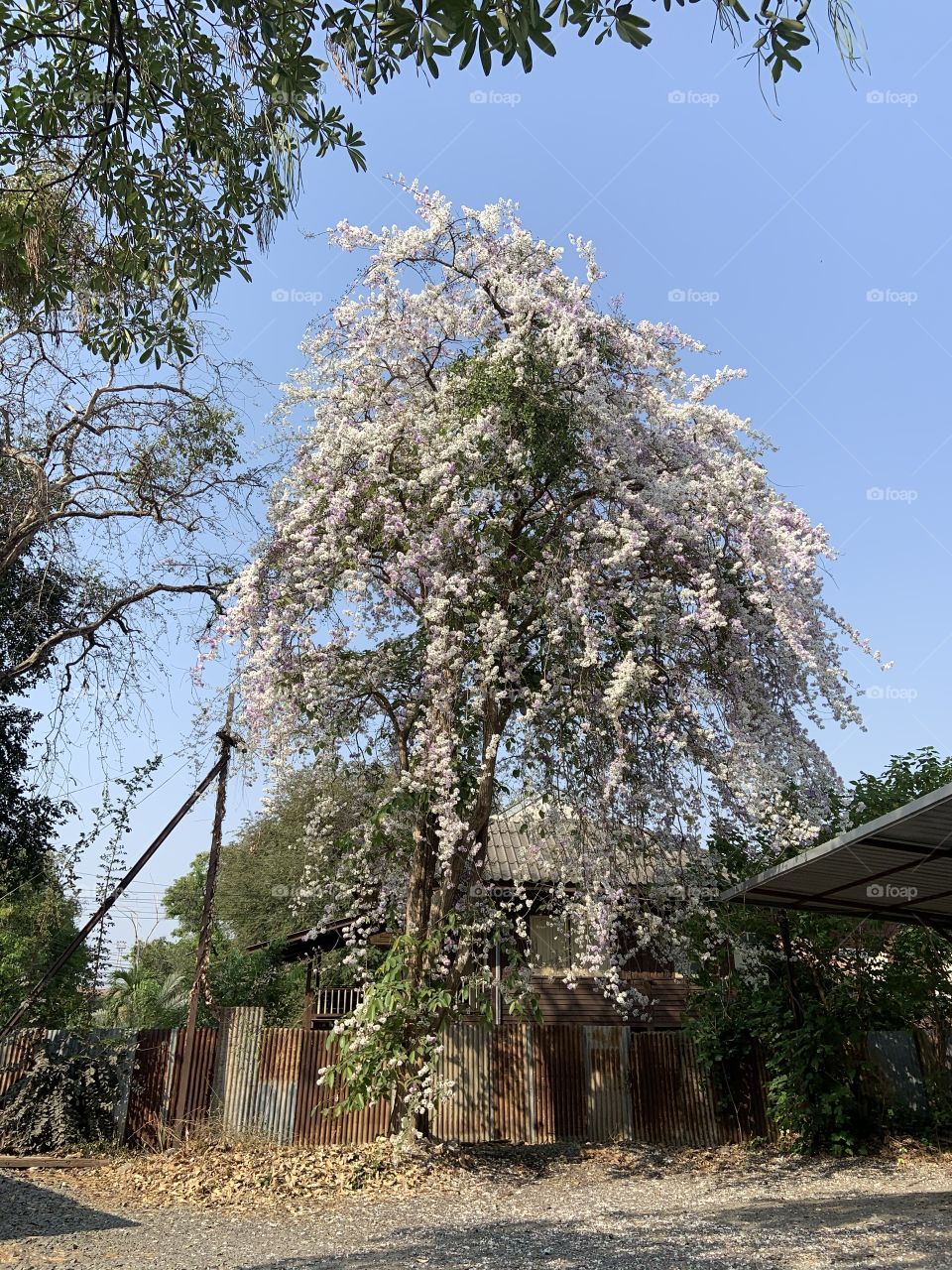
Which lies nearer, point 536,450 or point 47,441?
point 536,450

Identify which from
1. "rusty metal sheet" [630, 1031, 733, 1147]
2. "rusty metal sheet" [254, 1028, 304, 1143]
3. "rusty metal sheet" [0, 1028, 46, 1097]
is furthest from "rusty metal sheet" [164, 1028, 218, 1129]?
"rusty metal sheet" [630, 1031, 733, 1147]

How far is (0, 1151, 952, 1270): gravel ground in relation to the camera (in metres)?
6.63

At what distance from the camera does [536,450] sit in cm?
993

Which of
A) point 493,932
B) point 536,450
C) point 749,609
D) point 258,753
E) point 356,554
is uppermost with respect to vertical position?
point 536,450

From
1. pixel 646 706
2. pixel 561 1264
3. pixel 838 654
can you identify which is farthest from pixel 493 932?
pixel 838 654

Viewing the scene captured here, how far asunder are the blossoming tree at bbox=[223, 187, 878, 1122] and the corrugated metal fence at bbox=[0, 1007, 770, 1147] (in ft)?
7.18

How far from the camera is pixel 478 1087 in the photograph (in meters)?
12.3

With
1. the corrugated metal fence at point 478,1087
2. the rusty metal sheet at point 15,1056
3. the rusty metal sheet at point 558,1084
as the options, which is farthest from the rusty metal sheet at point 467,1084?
the rusty metal sheet at point 15,1056

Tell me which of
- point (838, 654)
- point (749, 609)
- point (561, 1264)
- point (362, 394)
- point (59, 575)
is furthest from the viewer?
point (59, 575)

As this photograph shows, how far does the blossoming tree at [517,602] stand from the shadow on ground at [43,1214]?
8.54ft

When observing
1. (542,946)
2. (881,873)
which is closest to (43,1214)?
(881,873)

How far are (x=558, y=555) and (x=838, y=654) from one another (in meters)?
3.09

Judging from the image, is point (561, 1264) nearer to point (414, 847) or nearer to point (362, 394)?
point (414, 847)

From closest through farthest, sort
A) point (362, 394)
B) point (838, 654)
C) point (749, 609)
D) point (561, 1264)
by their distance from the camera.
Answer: point (561, 1264) < point (838, 654) < point (749, 609) < point (362, 394)
